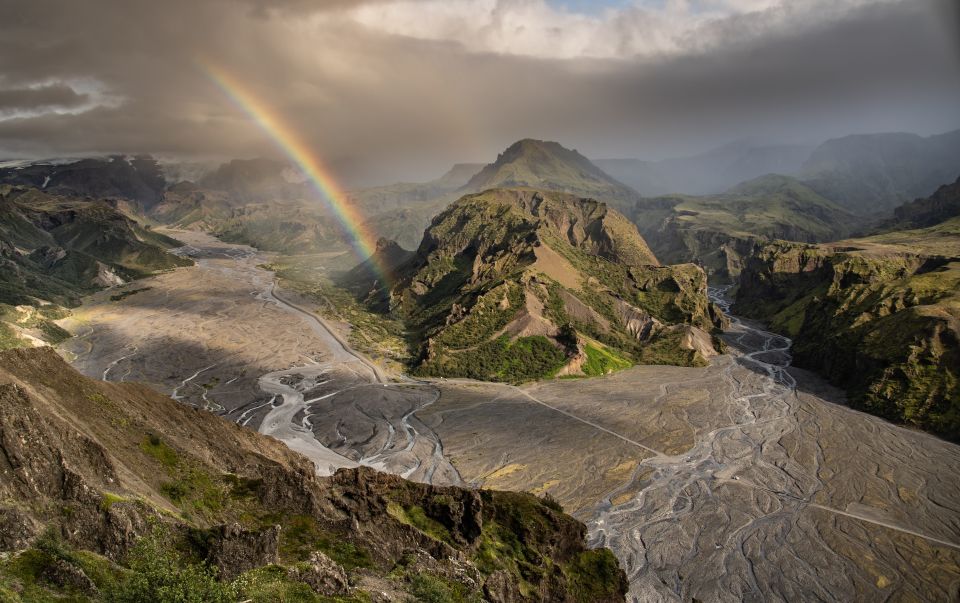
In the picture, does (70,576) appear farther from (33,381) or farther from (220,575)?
(33,381)

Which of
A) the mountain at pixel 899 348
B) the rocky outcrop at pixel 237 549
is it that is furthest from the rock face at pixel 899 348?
the rocky outcrop at pixel 237 549

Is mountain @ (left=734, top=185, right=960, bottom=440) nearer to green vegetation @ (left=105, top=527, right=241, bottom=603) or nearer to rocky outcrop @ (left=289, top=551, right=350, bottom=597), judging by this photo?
rocky outcrop @ (left=289, top=551, right=350, bottom=597)

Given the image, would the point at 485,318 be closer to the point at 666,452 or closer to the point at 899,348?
the point at 666,452

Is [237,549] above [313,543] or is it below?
above

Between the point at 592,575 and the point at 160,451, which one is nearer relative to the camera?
the point at 160,451

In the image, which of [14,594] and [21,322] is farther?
[21,322]

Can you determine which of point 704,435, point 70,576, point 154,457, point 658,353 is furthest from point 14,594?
point 658,353

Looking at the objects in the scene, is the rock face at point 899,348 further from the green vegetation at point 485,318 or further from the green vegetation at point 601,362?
the green vegetation at point 485,318

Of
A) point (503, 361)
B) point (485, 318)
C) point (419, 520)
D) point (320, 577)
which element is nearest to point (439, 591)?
point (320, 577)
